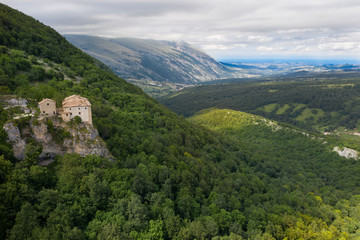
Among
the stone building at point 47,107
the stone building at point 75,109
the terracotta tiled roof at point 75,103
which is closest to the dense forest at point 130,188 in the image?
the stone building at point 47,107

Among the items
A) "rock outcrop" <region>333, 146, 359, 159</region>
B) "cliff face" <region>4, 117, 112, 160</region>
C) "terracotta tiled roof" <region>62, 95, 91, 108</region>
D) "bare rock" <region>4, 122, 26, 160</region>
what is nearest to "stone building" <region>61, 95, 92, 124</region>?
"terracotta tiled roof" <region>62, 95, 91, 108</region>

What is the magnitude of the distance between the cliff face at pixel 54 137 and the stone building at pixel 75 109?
1404mm

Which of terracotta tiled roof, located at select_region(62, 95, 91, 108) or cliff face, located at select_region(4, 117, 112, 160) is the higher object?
terracotta tiled roof, located at select_region(62, 95, 91, 108)

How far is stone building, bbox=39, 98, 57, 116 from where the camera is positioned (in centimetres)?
4525

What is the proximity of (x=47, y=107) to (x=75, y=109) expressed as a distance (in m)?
5.49

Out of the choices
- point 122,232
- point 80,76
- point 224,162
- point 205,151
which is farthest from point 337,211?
point 80,76

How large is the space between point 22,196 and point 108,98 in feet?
201

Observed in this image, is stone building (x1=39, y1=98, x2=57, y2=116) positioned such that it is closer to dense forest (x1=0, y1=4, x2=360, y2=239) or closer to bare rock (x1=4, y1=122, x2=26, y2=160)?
dense forest (x1=0, y1=4, x2=360, y2=239)

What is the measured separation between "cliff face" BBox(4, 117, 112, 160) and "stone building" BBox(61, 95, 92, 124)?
1404mm

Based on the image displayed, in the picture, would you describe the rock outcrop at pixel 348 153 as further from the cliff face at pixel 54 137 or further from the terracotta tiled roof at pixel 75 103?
the terracotta tiled roof at pixel 75 103

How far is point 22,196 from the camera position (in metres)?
36.2

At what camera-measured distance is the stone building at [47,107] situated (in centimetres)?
4525

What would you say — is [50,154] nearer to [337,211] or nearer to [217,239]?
[217,239]

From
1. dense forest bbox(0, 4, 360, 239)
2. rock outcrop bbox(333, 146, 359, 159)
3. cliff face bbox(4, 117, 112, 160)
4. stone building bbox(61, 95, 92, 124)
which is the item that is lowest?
rock outcrop bbox(333, 146, 359, 159)
